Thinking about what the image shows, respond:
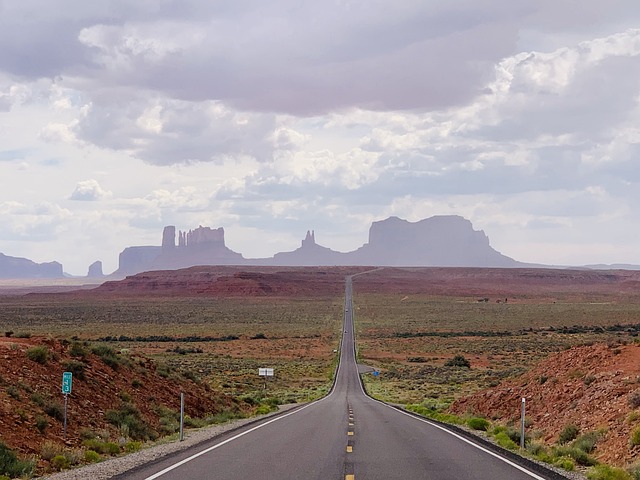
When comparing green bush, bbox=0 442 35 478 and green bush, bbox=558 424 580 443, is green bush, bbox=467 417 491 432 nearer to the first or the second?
green bush, bbox=558 424 580 443

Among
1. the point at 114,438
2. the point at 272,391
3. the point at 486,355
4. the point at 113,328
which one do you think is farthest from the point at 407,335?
the point at 114,438

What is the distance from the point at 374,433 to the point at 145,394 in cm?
737

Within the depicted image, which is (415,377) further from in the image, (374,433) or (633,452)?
(633,452)

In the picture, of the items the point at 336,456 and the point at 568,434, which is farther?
the point at 568,434

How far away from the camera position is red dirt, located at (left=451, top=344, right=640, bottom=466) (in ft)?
51.3

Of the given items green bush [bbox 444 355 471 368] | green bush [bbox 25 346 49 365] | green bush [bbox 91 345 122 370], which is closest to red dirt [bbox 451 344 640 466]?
green bush [bbox 91 345 122 370]

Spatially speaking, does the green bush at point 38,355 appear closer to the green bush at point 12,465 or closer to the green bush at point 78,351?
the green bush at point 78,351

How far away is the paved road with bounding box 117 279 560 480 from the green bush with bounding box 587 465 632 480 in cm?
92

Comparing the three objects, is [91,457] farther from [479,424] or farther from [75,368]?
[479,424]

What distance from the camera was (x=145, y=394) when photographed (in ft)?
75.4

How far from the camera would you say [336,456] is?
14.9m

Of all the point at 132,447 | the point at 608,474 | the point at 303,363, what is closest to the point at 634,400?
the point at 608,474

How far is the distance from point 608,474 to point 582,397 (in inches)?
299

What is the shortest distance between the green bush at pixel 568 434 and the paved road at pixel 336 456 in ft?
6.21
